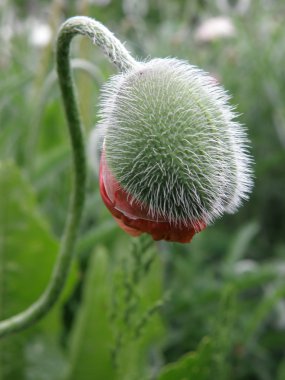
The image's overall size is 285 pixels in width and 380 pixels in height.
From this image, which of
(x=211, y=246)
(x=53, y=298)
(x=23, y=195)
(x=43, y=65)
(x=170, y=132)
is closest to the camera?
(x=170, y=132)

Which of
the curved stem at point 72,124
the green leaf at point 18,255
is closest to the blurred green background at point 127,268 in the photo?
the green leaf at point 18,255

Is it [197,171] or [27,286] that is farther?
[27,286]

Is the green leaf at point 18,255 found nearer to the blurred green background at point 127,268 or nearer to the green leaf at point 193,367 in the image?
the blurred green background at point 127,268

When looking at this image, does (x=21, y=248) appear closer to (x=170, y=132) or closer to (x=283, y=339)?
(x=170, y=132)

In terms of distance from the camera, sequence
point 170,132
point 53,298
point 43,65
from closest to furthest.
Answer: point 170,132
point 53,298
point 43,65

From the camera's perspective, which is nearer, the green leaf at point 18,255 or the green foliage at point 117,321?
the green foliage at point 117,321

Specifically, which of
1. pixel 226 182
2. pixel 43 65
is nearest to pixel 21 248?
pixel 226 182

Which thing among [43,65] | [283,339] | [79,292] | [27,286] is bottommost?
[283,339]
